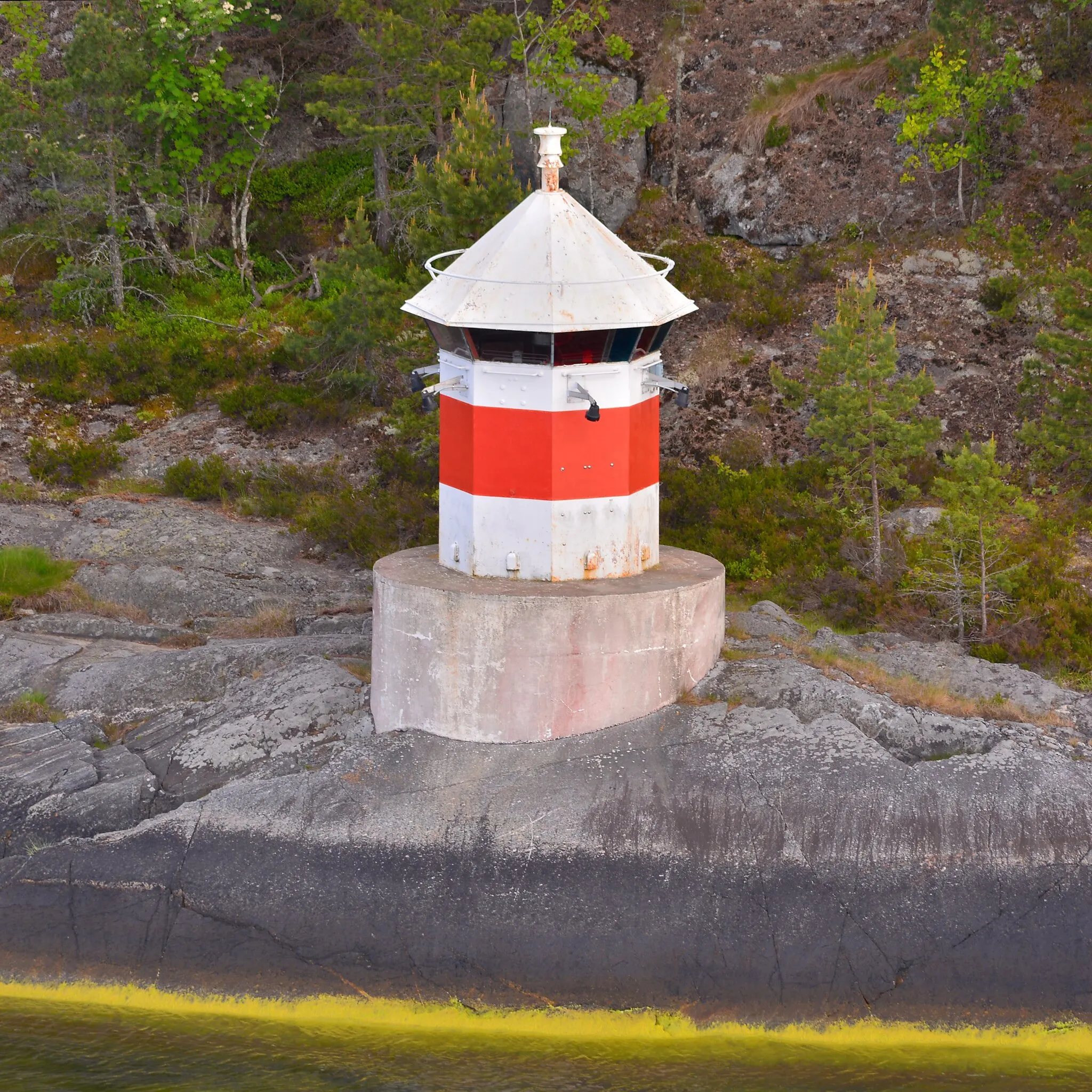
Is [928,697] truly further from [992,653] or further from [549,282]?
[549,282]

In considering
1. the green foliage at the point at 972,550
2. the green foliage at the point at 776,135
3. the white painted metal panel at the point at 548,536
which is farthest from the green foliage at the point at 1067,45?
the white painted metal panel at the point at 548,536

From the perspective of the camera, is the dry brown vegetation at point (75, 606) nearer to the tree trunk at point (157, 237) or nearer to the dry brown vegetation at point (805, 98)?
the tree trunk at point (157, 237)

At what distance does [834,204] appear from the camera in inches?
1137

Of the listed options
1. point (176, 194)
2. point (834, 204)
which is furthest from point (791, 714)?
point (176, 194)

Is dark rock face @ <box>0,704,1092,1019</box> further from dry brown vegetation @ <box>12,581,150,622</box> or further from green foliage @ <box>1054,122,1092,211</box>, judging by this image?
green foliage @ <box>1054,122,1092,211</box>

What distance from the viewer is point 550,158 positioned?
1327cm

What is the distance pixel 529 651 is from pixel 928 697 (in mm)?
4162

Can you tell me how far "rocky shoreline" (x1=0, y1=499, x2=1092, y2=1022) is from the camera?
11898mm

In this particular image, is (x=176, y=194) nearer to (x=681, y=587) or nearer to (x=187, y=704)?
(x=187, y=704)

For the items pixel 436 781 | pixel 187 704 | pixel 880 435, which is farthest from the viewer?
pixel 880 435

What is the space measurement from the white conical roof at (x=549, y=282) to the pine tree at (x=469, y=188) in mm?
9041

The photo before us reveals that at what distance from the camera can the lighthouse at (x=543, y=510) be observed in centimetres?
1282

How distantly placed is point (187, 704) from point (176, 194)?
19.2 meters

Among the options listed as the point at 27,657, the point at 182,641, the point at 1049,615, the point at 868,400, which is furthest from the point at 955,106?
the point at 27,657
